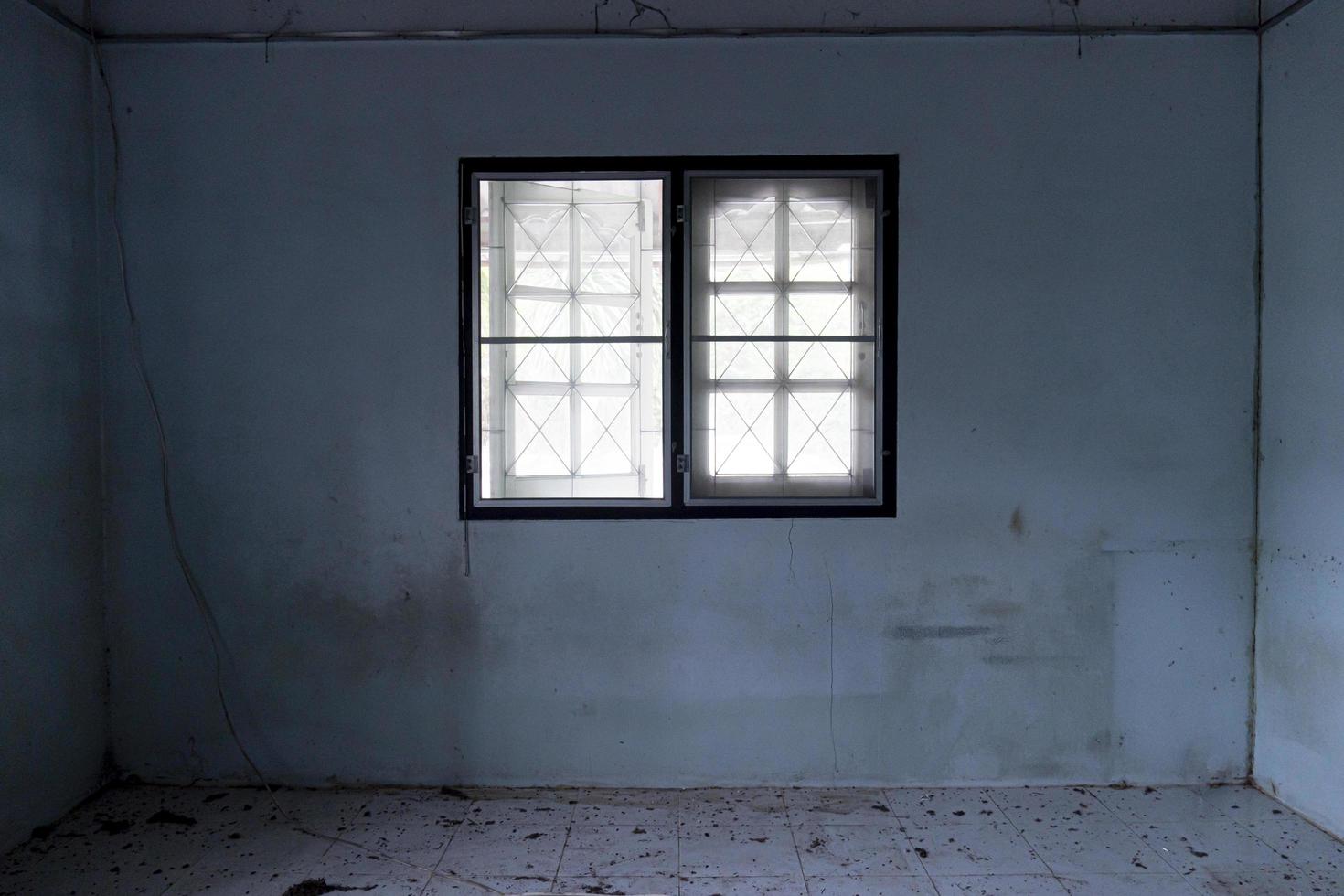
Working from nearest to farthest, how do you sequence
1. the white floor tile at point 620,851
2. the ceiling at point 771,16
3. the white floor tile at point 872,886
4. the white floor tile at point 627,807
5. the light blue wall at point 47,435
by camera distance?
the white floor tile at point 872,886 → the white floor tile at point 620,851 → the light blue wall at point 47,435 → the white floor tile at point 627,807 → the ceiling at point 771,16

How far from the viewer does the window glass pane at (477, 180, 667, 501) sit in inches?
119

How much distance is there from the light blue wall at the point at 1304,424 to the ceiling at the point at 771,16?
0.33 m

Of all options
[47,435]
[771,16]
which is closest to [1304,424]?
[771,16]

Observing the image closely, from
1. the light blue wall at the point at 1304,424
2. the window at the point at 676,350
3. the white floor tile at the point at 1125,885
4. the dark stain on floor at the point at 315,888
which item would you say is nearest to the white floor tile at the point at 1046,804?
the white floor tile at the point at 1125,885

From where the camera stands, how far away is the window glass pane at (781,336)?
3.00 m

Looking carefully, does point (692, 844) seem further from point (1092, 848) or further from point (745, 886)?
point (1092, 848)

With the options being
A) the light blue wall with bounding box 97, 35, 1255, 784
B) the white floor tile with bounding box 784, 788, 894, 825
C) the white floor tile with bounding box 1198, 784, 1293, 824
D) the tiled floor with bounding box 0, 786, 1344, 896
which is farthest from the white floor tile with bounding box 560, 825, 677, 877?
the white floor tile with bounding box 1198, 784, 1293, 824

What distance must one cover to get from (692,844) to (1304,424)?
7.66ft

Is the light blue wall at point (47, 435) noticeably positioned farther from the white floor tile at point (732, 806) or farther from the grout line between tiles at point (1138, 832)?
the grout line between tiles at point (1138, 832)

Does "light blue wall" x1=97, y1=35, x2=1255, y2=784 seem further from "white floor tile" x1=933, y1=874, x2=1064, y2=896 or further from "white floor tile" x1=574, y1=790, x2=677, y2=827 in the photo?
"white floor tile" x1=933, y1=874, x2=1064, y2=896

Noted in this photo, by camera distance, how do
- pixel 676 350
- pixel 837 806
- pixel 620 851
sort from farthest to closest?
pixel 676 350, pixel 837 806, pixel 620 851

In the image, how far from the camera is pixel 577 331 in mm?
3027

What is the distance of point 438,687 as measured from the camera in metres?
3.00

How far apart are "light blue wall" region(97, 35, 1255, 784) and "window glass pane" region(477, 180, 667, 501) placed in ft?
0.51
